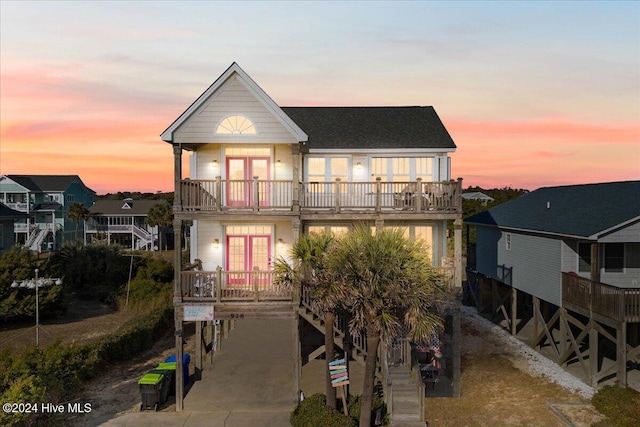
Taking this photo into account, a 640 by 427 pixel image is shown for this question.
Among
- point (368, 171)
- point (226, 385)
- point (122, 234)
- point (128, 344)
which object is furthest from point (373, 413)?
point (122, 234)

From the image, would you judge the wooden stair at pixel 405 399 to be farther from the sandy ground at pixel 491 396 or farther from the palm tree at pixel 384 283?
the palm tree at pixel 384 283

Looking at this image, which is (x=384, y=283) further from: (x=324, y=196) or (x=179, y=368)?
(x=179, y=368)

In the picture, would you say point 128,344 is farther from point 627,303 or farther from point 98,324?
point 627,303

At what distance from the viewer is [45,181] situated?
239 feet

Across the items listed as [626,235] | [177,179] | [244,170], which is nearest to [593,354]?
[626,235]

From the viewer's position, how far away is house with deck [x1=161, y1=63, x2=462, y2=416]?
18.4 m

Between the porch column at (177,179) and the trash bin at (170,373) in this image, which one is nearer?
the porch column at (177,179)

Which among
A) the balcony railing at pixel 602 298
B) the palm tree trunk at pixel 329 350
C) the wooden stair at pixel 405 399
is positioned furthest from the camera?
the balcony railing at pixel 602 298

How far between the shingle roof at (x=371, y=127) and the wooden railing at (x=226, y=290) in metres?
6.29

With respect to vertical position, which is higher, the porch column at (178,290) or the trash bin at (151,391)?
the porch column at (178,290)

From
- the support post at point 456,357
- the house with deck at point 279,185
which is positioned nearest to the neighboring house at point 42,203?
the house with deck at point 279,185

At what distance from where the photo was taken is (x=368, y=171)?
69.7 feet

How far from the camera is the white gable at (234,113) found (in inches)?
738

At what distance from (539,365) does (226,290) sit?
14636mm
